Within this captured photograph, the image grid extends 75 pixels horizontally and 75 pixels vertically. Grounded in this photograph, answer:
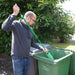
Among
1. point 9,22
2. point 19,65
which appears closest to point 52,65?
point 19,65

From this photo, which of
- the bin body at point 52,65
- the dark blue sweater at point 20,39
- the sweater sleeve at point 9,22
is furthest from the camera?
the bin body at point 52,65

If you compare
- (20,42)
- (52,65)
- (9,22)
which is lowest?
A: (52,65)

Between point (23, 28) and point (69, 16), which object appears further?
point (69, 16)

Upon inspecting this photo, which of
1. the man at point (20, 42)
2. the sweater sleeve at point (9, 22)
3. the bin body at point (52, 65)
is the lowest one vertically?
the bin body at point (52, 65)

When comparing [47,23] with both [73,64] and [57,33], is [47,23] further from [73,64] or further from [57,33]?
[73,64]

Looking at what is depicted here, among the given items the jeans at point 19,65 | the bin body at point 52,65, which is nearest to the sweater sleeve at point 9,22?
the jeans at point 19,65

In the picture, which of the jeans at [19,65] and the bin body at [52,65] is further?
the bin body at [52,65]

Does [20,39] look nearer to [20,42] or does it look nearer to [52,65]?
[20,42]

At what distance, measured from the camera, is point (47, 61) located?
2.06 m

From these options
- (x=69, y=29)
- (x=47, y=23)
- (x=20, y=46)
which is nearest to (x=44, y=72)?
(x=20, y=46)

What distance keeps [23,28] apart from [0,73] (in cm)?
246

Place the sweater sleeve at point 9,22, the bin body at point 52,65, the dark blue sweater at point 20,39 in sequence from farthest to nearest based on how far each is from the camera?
1. the bin body at point 52,65
2. the dark blue sweater at point 20,39
3. the sweater sleeve at point 9,22

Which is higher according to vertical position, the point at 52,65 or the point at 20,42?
the point at 20,42

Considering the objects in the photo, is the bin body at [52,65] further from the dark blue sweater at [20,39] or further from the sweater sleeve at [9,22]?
the sweater sleeve at [9,22]
